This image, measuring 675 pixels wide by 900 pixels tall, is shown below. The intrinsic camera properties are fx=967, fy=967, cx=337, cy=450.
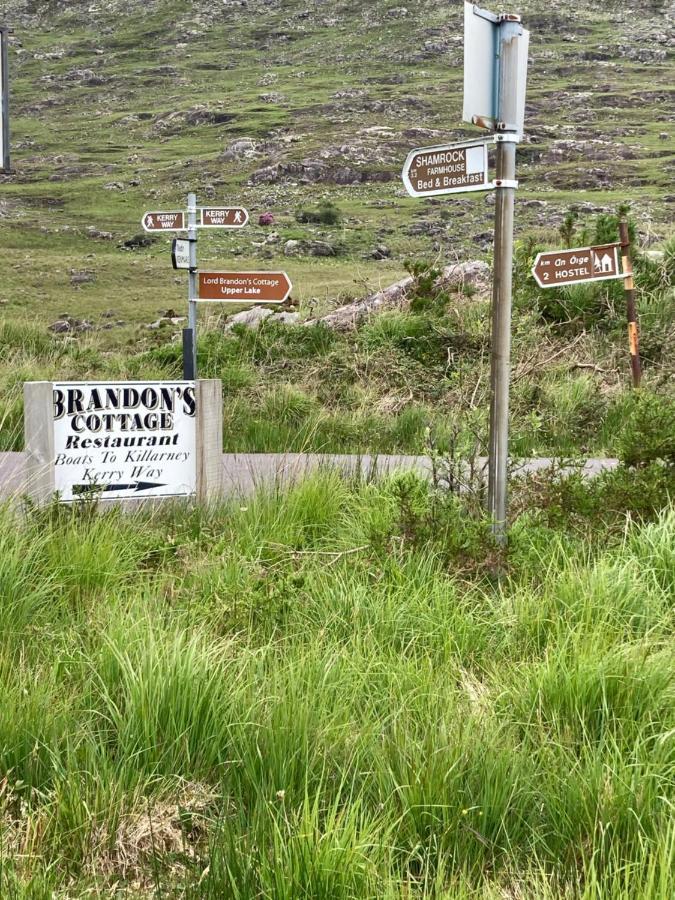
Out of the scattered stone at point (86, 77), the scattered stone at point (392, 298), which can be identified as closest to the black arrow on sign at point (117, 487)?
the scattered stone at point (392, 298)

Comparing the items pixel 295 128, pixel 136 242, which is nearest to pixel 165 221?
pixel 136 242

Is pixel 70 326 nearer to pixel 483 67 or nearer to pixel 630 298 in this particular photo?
pixel 630 298

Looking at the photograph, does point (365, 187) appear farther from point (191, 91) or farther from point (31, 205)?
point (191, 91)

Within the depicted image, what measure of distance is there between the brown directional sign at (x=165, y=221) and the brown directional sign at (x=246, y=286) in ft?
1.89

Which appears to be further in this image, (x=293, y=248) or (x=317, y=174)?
(x=317, y=174)

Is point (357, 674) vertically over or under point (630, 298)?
under

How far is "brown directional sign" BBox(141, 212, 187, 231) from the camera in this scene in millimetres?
9500

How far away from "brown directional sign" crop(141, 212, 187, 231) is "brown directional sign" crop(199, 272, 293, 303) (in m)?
0.58

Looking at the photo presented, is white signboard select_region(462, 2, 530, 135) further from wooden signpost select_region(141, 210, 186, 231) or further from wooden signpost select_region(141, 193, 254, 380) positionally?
wooden signpost select_region(141, 210, 186, 231)

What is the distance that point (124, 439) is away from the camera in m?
5.31

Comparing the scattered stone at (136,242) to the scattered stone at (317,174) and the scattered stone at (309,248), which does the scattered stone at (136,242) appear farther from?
the scattered stone at (317,174)

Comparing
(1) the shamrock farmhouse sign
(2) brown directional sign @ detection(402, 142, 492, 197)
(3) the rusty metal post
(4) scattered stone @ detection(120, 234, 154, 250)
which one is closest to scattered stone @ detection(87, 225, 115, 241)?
(4) scattered stone @ detection(120, 234, 154, 250)

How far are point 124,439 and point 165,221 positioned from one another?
15.9ft

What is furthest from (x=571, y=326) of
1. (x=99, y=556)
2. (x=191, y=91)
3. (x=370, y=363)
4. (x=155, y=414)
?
(x=191, y=91)
